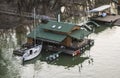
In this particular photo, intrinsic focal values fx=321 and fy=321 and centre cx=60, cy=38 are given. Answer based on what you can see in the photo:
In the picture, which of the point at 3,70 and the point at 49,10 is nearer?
the point at 3,70

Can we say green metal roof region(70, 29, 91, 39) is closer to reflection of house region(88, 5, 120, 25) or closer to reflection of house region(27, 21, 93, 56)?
reflection of house region(27, 21, 93, 56)

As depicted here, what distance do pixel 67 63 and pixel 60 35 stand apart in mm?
5442

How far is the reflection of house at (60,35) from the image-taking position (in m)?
50.2

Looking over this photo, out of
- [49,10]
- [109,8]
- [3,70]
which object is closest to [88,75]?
[3,70]

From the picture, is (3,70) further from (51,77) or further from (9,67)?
(51,77)

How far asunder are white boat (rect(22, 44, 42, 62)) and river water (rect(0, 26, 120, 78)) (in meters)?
0.64

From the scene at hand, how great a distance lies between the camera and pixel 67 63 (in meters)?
47.3

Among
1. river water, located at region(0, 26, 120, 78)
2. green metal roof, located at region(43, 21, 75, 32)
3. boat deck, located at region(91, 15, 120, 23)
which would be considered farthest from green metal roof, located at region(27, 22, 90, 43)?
boat deck, located at region(91, 15, 120, 23)

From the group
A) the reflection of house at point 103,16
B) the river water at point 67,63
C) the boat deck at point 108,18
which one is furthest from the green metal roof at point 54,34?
the reflection of house at point 103,16

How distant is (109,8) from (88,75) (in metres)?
34.5

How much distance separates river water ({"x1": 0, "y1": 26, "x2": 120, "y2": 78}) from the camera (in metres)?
42.6

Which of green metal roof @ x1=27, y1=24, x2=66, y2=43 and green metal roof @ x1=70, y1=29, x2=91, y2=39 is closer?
green metal roof @ x1=27, y1=24, x2=66, y2=43

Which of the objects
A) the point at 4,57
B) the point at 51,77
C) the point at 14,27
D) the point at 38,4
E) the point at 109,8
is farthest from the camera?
the point at 109,8

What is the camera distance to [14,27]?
6091 centimetres
